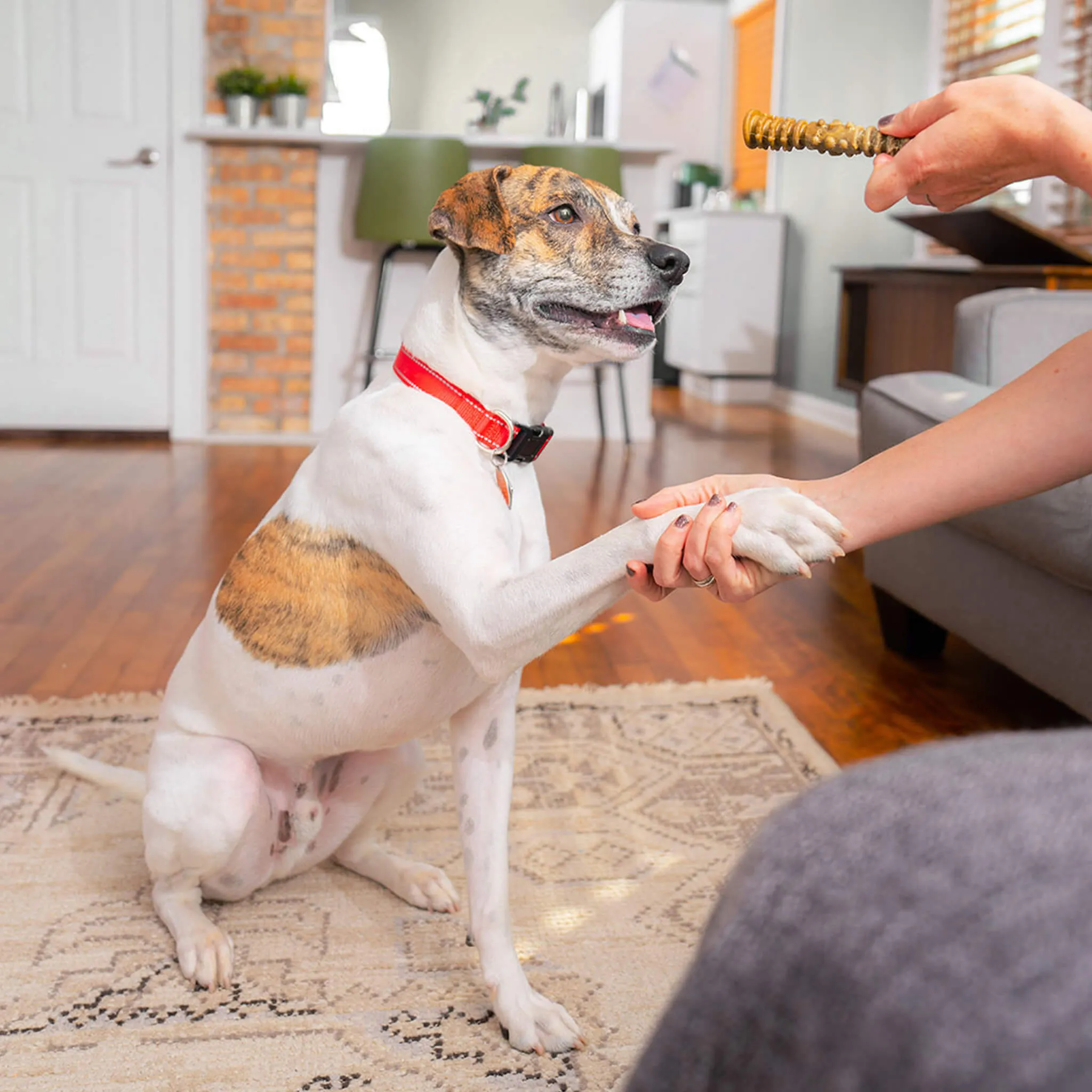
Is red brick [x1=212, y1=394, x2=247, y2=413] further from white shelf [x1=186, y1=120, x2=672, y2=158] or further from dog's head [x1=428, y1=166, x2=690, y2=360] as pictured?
dog's head [x1=428, y1=166, x2=690, y2=360]

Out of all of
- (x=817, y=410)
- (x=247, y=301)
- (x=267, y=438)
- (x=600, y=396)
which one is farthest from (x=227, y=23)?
(x=817, y=410)

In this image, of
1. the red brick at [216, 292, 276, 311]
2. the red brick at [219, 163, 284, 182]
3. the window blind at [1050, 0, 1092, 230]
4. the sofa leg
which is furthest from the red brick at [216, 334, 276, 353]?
the sofa leg

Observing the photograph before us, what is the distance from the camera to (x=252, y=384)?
515 cm

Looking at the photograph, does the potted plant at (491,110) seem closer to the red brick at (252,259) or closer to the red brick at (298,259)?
the red brick at (298,259)

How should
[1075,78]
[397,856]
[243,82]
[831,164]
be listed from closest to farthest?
[397,856]
[1075,78]
[243,82]
[831,164]

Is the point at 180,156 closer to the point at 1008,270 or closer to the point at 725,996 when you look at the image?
the point at 1008,270

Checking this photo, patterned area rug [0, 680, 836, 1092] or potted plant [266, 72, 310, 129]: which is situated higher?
potted plant [266, 72, 310, 129]

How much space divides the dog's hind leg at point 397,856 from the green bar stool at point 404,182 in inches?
129

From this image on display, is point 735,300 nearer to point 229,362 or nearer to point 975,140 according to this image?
point 229,362

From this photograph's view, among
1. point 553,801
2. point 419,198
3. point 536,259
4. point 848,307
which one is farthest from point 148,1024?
point 848,307

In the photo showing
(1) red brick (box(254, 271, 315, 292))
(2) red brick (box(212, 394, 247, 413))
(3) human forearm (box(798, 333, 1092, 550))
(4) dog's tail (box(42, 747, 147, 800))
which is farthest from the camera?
(2) red brick (box(212, 394, 247, 413))

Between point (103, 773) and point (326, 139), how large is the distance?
150 inches

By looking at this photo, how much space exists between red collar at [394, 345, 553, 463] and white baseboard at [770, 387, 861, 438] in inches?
174

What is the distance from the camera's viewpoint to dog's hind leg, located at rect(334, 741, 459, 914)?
4.96ft
